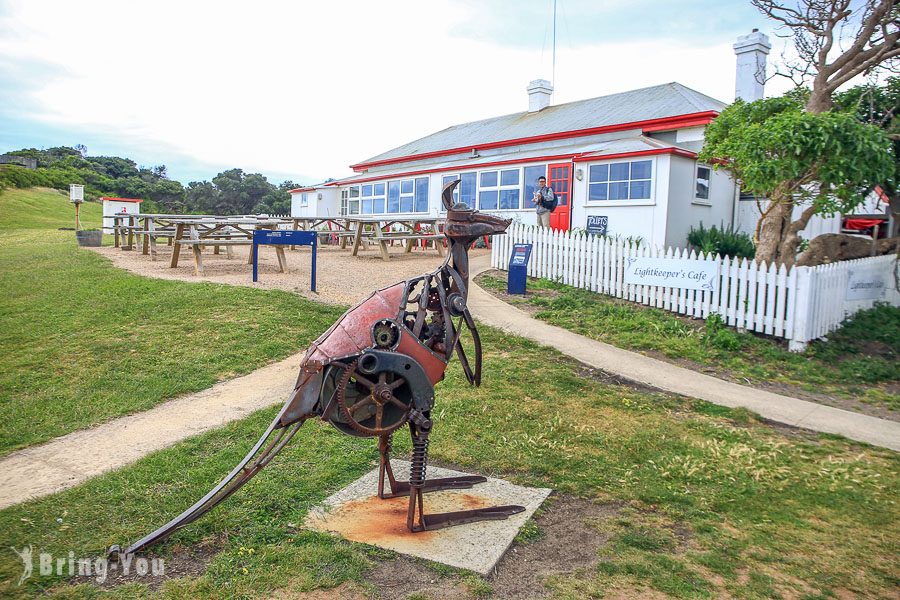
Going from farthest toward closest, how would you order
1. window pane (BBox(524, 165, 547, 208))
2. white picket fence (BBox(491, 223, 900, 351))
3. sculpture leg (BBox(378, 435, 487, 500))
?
window pane (BBox(524, 165, 547, 208)) → white picket fence (BBox(491, 223, 900, 351)) → sculpture leg (BBox(378, 435, 487, 500))

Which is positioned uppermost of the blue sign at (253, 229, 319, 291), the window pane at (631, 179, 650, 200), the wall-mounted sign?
the window pane at (631, 179, 650, 200)

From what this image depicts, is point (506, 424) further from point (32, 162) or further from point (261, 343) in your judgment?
point (32, 162)

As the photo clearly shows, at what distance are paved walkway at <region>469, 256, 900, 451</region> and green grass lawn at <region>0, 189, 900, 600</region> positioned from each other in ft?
1.47

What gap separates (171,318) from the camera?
30.7 ft

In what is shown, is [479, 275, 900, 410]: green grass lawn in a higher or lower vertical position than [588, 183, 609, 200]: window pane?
lower

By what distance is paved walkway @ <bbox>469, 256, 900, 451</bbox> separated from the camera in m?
6.74

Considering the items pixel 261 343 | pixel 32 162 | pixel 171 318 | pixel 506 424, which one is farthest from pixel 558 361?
pixel 32 162

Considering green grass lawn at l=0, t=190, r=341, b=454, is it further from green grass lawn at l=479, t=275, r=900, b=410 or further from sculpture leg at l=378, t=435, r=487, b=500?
green grass lawn at l=479, t=275, r=900, b=410

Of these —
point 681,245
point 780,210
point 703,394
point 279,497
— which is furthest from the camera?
point 681,245

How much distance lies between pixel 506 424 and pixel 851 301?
26.4 feet

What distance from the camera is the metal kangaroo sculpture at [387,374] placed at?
3.76m

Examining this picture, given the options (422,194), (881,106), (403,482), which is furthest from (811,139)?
(422,194)

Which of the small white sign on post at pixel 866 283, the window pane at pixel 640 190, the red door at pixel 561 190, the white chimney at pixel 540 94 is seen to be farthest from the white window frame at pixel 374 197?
the small white sign on post at pixel 866 283

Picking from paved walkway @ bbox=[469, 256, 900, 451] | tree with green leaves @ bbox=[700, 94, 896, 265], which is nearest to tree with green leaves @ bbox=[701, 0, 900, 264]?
tree with green leaves @ bbox=[700, 94, 896, 265]
